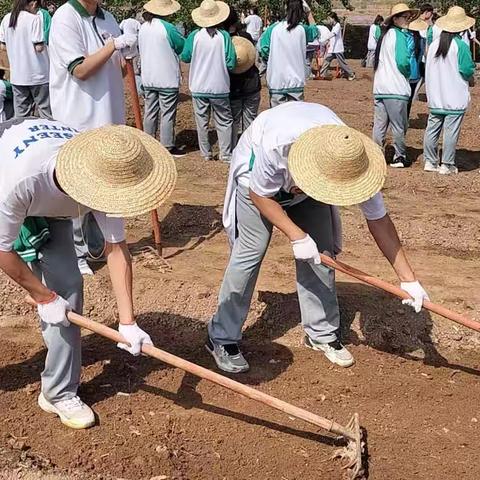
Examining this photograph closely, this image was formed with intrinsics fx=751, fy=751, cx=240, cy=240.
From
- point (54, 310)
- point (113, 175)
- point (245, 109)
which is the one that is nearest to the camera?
point (113, 175)

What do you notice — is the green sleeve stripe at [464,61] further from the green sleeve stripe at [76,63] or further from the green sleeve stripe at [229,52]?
the green sleeve stripe at [76,63]

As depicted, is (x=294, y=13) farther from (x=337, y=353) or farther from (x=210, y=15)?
(x=337, y=353)

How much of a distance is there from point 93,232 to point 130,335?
2008mm

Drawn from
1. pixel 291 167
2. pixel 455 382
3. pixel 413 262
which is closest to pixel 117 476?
pixel 291 167

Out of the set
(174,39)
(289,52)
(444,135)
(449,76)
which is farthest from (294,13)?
(444,135)

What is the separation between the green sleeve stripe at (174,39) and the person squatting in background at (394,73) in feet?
6.82

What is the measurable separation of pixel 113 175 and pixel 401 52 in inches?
219

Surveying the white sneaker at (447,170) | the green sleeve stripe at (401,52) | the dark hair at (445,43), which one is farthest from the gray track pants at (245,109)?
the white sneaker at (447,170)

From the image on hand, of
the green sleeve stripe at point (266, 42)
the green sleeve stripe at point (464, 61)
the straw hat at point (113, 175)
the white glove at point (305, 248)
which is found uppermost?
the straw hat at point (113, 175)

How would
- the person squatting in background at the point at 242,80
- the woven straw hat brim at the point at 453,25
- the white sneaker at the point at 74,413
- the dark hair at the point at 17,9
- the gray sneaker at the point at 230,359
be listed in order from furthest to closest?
the person squatting in background at the point at 242,80 → the woven straw hat brim at the point at 453,25 → the dark hair at the point at 17,9 → the gray sneaker at the point at 230,359 → the white sneaker at the point at 74,413

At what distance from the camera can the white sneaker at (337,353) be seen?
4113 mm

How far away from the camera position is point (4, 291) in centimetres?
469

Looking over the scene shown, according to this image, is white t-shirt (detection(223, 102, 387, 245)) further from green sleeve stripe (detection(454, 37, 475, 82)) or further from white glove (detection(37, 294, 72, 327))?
green sleeve stripe (detection(454, 37, 475, 82))

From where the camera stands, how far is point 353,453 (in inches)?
128
